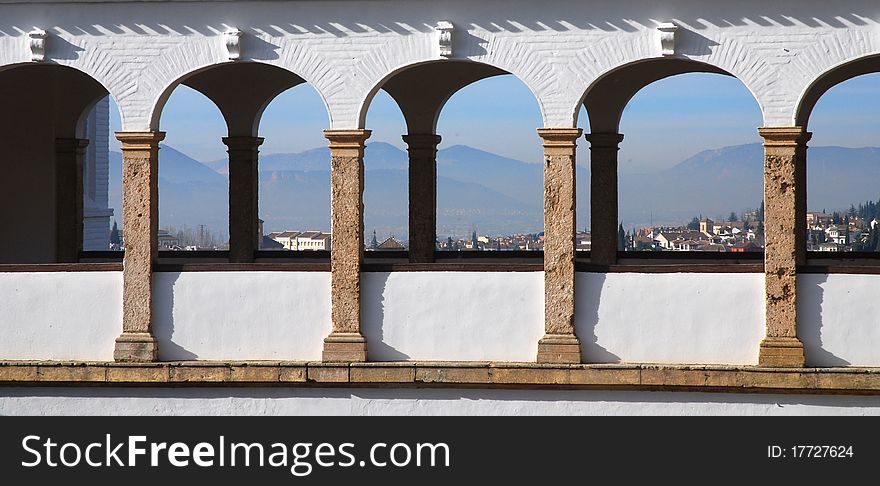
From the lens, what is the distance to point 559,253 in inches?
663

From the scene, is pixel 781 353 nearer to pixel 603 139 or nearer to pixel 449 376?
pixel 449 376

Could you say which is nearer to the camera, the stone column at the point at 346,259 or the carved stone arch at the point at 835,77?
the stone column at the point at 346,259

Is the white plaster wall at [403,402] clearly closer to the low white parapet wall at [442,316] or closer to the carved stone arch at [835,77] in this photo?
the low white parapet wall at [442,316]

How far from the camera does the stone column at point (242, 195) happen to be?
70.2 feet

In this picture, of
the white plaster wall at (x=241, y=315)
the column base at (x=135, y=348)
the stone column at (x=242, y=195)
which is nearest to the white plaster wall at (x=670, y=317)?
the white plaster wall at (x=241, y=315)

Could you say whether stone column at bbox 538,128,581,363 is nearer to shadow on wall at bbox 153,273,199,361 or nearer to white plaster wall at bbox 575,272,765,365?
white plaster wall at bbox 575,272,765,365

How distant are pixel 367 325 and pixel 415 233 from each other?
385cm

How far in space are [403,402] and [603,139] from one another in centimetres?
525

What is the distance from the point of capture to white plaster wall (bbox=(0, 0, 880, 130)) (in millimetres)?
16453

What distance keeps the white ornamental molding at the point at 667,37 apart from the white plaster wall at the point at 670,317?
221 centimetres

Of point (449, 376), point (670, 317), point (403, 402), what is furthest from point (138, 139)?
point (670, 317)

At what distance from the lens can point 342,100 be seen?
1712 cm
